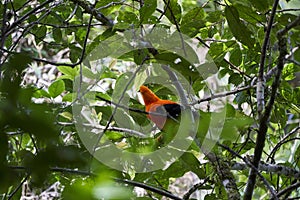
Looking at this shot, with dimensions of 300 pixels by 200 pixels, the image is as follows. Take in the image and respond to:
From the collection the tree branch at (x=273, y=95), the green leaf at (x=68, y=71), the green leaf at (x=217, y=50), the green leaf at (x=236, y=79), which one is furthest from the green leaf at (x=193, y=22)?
the tree branch at (x=273, y=95)

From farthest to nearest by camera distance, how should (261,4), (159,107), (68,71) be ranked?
(159,107) → (68,71) → (261,4)

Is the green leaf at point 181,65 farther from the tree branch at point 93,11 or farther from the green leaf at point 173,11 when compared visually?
the tree branch at point 93,11

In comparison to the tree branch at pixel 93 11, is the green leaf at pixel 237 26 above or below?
below

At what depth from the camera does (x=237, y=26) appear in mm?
1267

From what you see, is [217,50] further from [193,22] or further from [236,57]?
[193,22]

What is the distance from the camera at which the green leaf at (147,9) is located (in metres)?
1.37

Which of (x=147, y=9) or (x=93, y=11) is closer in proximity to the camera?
(x=147, y=9)

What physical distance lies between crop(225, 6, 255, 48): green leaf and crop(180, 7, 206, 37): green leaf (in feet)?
0.58

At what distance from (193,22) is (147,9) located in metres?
0.16

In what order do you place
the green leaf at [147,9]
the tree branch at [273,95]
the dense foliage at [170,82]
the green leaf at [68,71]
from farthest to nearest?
the green leaf at [68,71], the green leaf at [147,9], the dense foliage at [170,82], the tree branch at [273,95]

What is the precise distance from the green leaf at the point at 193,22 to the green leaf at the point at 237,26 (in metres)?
0.18

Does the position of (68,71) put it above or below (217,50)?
below

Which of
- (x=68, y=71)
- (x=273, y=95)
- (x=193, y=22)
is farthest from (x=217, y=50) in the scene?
(x=273, y=95)

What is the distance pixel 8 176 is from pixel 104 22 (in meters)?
1.40
